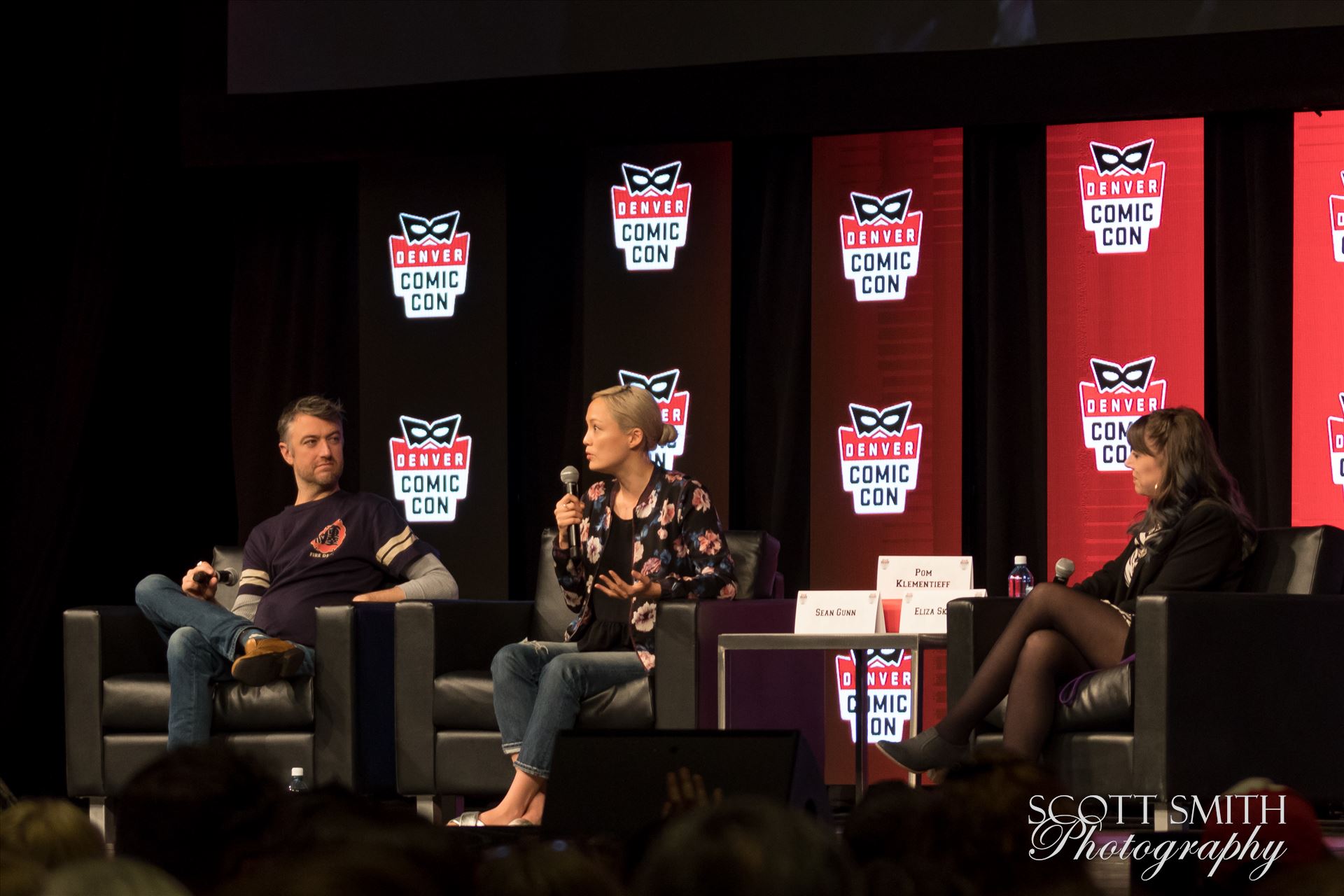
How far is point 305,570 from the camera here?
14.4 ft

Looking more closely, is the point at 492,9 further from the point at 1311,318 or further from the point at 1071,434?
the point at 1311,318

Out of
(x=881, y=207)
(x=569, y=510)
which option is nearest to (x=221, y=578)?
(x=569, y=510)

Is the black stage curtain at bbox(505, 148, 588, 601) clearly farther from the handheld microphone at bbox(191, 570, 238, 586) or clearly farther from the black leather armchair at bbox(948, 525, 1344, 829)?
the black leather armchair at bbox(948, 525, 1344, 829)

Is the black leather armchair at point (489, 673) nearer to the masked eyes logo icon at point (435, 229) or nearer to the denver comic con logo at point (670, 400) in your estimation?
the denver comic con logo at point (670, 400)

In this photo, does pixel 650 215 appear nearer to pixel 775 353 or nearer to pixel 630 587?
pixel 775 353

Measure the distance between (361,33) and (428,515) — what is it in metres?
1.65

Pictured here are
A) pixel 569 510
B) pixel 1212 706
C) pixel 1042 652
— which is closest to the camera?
pixel 1212 706

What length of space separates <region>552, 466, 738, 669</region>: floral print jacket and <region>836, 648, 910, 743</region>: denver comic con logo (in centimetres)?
125

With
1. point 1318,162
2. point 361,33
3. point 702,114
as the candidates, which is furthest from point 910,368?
point 361,33

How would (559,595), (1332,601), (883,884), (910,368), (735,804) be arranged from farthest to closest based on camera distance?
(910,368) → (559,595) → (1332,601) → (883,884) → (735,804)

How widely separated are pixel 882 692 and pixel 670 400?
1190 mm

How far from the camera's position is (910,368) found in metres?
5.18

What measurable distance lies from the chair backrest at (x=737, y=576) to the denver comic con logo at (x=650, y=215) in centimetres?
130

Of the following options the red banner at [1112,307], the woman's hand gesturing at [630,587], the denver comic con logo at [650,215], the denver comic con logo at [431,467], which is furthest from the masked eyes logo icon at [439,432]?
the red banner at [1112,307]
